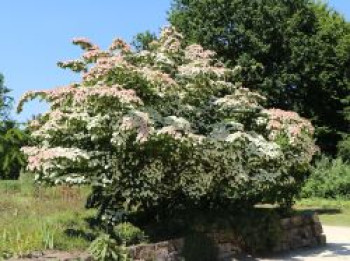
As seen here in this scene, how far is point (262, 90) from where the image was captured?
30141mm

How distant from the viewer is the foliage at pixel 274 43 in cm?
3012

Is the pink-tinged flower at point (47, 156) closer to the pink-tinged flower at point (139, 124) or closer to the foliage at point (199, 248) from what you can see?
the pink-tinged flower at point (139, 124)

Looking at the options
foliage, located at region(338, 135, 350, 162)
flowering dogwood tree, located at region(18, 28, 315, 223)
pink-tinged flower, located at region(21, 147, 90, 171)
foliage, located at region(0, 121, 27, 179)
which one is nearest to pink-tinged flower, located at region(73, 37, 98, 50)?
flowering dogwood tree, located at region(18, 28, 315, 223)

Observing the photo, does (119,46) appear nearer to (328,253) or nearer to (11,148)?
(328,253)

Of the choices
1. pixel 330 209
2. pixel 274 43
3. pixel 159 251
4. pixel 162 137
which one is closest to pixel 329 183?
pixel 330 209

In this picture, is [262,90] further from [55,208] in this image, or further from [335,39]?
[55,208]

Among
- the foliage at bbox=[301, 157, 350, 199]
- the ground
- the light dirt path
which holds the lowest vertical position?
the light dirt path

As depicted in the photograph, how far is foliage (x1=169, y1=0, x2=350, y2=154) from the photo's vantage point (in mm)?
30125

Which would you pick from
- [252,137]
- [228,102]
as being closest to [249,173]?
[252,137]

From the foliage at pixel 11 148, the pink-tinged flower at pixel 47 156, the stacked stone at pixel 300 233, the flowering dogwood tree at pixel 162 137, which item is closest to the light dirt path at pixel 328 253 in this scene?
the stacked stone at pixel 300 233

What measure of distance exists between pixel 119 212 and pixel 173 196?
4.57ft

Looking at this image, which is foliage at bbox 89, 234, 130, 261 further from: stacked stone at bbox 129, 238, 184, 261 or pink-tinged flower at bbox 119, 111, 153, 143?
pink-tinged flower at bbox 119, 111, 153, 143

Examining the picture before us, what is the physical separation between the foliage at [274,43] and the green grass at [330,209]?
6769 millimetres

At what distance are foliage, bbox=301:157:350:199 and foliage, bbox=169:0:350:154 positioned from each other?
469 cm
